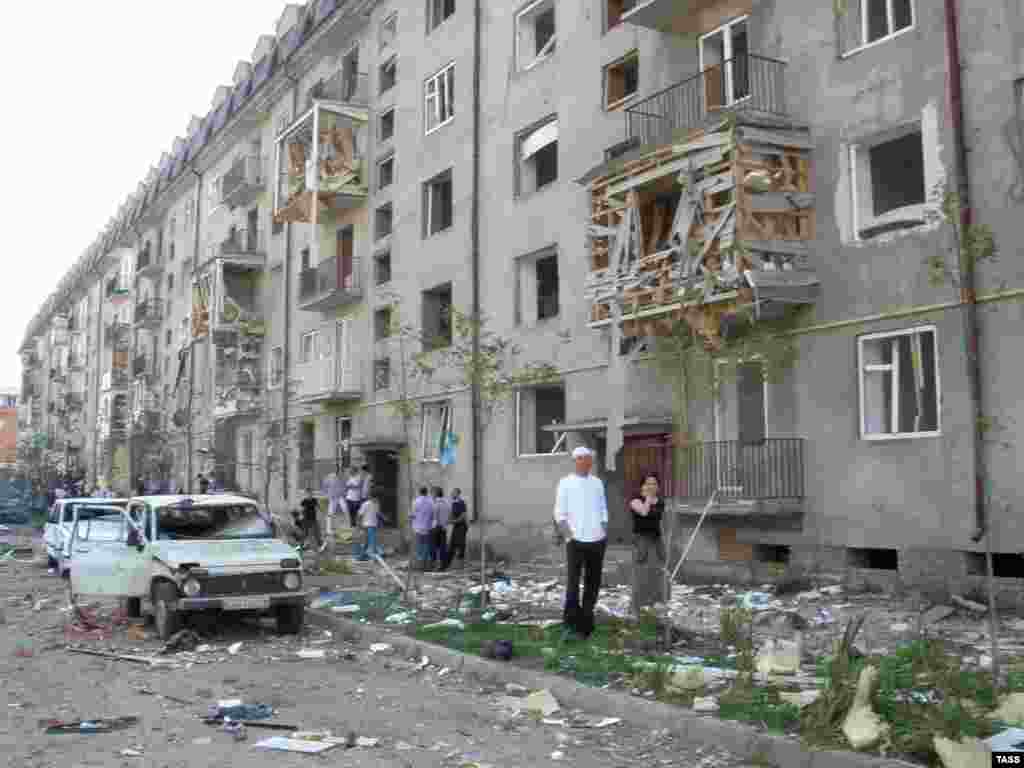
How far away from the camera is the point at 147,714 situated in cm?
824

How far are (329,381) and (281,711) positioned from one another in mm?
21452

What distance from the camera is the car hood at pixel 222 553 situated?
40.3ft

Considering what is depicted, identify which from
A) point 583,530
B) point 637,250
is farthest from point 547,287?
point 583,530

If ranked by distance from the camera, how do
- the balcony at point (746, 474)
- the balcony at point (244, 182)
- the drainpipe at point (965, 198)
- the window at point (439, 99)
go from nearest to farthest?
the drainpipe at point (965, 198), the balcony at point (746, 474), the window at point (439, 99), the balcony at point (244, 182)

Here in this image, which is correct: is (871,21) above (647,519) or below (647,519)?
above

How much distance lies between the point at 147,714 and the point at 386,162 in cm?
Answer: 2273

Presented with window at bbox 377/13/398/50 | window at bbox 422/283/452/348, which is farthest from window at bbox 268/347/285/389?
window at bbox 377/13/398/50

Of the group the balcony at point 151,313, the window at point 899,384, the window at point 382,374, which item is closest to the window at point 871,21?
the window at point 899,384

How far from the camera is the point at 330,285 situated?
3017 cm

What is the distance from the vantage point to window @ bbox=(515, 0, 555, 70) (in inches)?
907

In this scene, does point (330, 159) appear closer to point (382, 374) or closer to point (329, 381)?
point (329, 381)

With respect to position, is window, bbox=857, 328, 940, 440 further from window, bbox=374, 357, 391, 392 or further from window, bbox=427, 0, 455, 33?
window, bbox=427, 0, 455, 33

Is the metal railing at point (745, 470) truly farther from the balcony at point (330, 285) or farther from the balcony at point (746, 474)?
the balcony at point (330, 285)

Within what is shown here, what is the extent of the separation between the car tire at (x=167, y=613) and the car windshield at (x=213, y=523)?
114 cm
